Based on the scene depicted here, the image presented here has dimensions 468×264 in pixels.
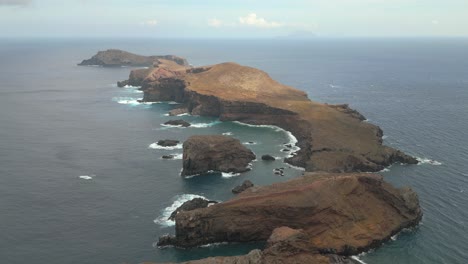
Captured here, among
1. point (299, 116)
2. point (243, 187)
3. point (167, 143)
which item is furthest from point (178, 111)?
point (243, 187)

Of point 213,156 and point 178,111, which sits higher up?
point 213,156

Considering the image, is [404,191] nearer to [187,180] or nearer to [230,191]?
[230,191]

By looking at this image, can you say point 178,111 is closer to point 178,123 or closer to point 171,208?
point 178,123

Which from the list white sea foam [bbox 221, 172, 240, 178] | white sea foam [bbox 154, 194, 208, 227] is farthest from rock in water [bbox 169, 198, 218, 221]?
white sea foam [bbox 221, 172, 240, 178]

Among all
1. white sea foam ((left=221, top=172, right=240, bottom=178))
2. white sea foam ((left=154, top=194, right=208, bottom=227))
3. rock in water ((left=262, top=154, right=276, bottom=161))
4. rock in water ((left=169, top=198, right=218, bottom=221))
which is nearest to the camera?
white sea foam ((left=154, top=194, right=208, bottom=227))

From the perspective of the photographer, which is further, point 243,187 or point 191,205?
point 243,187

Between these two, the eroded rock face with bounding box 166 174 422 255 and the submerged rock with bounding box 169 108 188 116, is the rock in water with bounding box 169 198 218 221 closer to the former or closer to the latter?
the eroded rock face with bounding box 166 174 422 255
